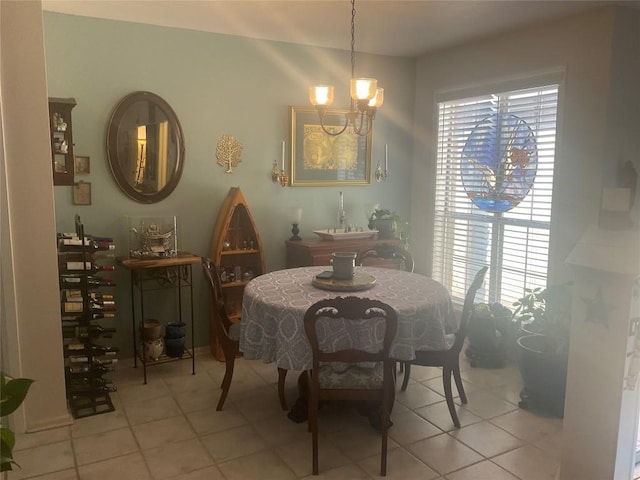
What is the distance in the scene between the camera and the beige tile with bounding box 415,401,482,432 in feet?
9.92

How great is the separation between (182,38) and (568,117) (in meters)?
2.79

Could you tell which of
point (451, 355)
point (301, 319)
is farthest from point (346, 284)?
point (451, 355)

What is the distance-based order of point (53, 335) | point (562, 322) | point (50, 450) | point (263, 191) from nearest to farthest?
point (50, 450) < point (53, 335) < point (562, 322) < point (263, 191)

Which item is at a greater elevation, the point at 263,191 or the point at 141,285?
the point at 263,191

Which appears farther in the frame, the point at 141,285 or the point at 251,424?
the point at 141,285

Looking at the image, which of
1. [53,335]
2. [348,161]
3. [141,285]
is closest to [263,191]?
[348,161]

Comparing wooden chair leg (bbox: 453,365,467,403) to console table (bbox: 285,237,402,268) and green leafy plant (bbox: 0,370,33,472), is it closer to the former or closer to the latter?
console table (bbox: 285,237,402,268)

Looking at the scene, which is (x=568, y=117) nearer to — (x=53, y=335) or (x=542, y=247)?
(x=542, y=247)

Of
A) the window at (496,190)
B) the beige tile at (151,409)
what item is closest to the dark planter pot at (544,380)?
the window at (496,190)

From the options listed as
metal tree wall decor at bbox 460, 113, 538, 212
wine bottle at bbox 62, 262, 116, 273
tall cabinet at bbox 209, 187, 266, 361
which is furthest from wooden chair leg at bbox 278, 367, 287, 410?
metal tree wall decor at bbox 460, 113, 538, 212

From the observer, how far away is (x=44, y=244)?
2869 mm

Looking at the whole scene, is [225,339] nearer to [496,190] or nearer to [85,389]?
[85,389]

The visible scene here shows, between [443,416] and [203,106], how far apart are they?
2747mm

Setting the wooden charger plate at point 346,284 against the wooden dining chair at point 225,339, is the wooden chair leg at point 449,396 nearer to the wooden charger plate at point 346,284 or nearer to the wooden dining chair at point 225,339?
the wooden charger plate at point 346,284
